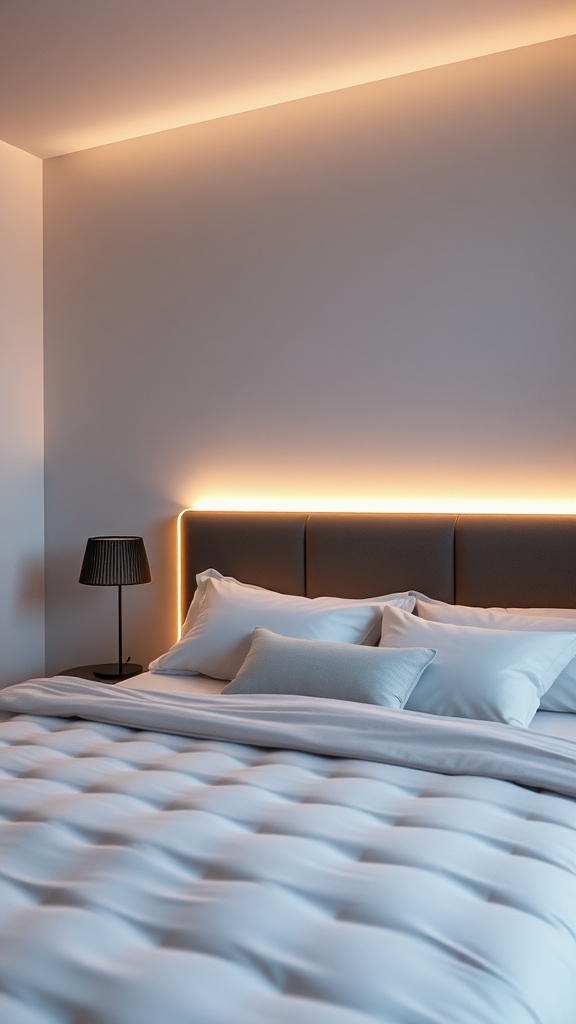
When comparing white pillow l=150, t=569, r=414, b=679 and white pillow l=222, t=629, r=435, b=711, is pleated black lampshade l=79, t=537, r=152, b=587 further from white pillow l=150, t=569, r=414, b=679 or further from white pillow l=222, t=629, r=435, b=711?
white pillow l=222, t=629, r=435, b=711

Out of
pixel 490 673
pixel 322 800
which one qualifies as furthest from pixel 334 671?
pixel 322 800

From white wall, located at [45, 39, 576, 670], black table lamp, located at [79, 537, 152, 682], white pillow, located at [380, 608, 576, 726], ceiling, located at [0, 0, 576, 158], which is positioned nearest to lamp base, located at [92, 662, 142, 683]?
Result: black table lamp, located at [79, 537, 152, 682]

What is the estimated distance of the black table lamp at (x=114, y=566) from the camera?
11.5 ft

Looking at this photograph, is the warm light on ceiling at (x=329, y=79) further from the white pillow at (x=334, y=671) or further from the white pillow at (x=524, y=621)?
the white pillow at (x=334, y=671)

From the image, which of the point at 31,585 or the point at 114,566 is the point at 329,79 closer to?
the point at 114,566

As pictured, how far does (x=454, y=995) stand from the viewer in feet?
3.78

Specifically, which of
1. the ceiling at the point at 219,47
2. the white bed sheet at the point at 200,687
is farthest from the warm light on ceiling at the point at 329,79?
the white bed sheet at the point at 200,687

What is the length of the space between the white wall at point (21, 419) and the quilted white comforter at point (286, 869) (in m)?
1.72

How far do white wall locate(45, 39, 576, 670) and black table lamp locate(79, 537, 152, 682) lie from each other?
27 cm

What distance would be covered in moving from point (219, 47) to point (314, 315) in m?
1.00

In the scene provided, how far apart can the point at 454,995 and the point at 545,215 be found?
2.58m

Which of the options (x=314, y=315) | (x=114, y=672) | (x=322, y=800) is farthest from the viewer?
(x=114, y=672)

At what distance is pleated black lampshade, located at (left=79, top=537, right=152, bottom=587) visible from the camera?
3.49m

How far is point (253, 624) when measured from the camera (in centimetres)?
299
